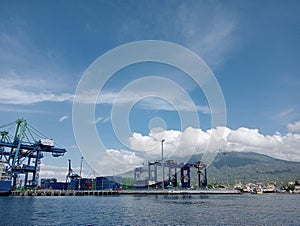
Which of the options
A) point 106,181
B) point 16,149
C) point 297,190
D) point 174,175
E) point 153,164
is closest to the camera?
point 16,149

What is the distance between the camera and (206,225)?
28.3 meters

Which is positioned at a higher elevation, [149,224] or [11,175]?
[11,175]

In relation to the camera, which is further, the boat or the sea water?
the boat

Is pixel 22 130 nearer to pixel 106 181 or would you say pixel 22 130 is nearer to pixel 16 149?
pixel 16 149

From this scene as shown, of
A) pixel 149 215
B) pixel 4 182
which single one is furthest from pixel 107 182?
pixel 149 215

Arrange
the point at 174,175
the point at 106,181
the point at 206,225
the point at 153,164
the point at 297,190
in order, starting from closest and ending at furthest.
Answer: the point at 206,225 < the point at 153,164 < the point at 174,175 < the point at 106,181 < the point at 297,190

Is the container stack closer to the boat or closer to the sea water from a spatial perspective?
the boat

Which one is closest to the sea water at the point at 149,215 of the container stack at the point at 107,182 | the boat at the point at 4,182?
the boat at the point at 4,182

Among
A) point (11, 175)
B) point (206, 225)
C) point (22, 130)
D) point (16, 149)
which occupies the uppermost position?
point (22, 130)

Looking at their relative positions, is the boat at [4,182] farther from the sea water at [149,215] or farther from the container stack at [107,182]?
the container stack at [107,182]

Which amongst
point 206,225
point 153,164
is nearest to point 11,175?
point 153,164

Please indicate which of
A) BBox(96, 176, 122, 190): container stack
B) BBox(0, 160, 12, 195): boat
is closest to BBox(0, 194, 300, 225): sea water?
BBox(0, 160, 12, 195): boat

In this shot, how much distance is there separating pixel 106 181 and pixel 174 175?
162 ft

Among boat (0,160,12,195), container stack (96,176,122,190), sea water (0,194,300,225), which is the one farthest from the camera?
container stack (96,176,122,190)
